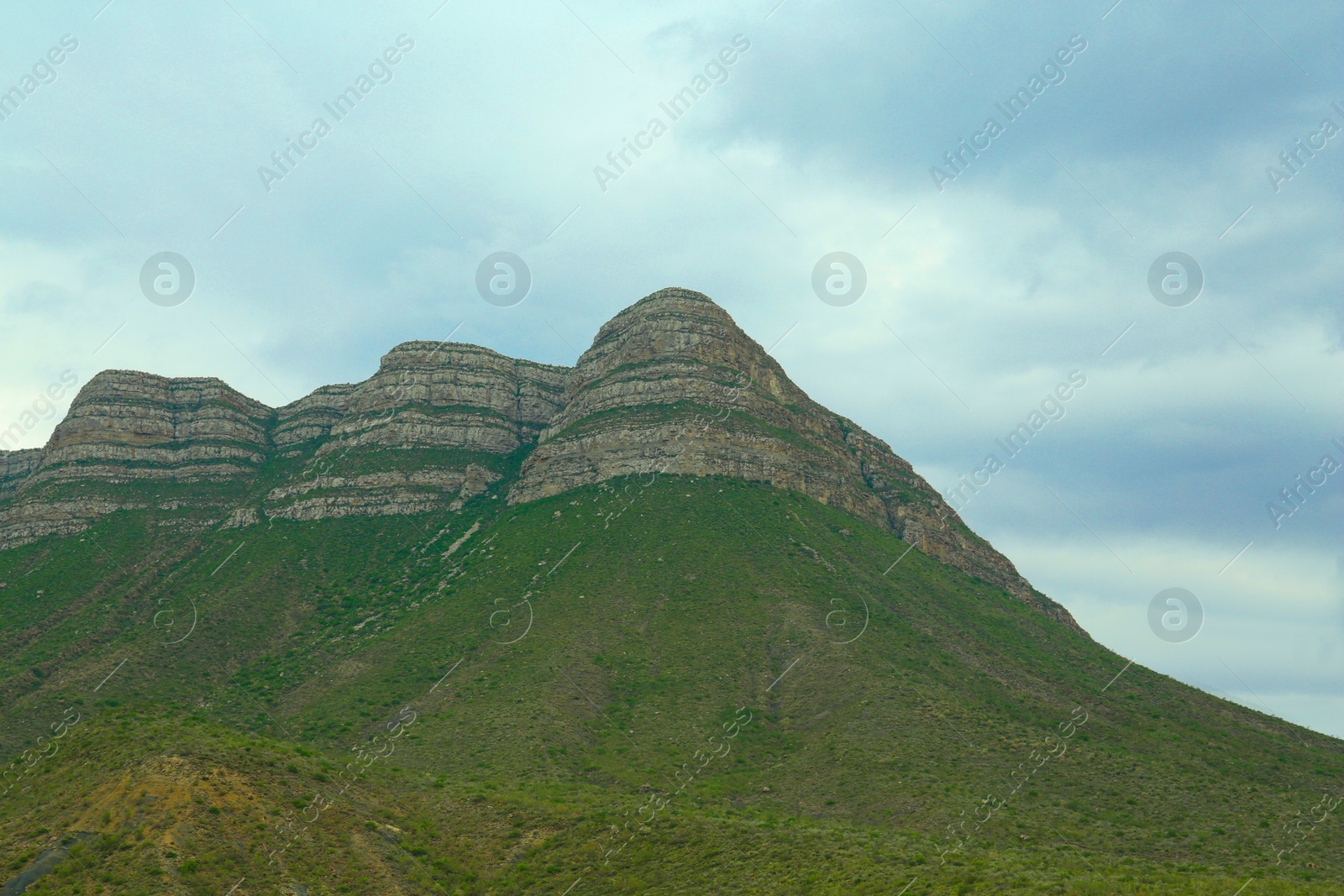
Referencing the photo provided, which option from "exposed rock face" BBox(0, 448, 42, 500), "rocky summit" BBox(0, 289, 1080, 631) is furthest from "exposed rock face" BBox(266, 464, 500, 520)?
"exposed rock face" BBox(0, 448, 42, 500)

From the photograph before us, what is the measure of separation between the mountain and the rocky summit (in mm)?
646

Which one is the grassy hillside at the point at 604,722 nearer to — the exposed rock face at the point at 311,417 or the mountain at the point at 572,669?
the mountain at the point at 572,669

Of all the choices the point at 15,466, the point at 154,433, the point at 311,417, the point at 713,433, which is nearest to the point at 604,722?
the point at 713,433

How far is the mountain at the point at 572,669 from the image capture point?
44.2m

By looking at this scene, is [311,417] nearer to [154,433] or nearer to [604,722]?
[154,433]

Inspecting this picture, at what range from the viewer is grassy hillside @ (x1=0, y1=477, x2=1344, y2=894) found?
1690 inches

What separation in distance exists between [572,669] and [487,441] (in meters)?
71.1

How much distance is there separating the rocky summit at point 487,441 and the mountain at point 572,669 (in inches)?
A: 25.4

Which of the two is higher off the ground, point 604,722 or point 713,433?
point 713,433

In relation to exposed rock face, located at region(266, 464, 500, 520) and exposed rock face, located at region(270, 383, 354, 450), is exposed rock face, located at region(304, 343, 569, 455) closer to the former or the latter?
exposed rock face, located at region(270, 383, 354, 450)

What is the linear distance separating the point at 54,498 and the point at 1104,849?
136 meters

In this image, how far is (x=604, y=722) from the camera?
6925 centimetres

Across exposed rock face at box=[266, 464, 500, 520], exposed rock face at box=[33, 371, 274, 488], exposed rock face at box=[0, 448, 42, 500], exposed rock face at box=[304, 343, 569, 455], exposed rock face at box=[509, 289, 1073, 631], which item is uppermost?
exposed rock face at box=[509, 289, 1073, 631]

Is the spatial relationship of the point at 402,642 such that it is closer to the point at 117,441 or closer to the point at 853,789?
the point at 853,789
